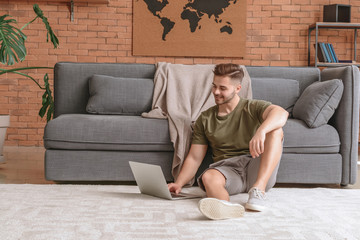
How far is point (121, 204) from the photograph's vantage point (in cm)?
210

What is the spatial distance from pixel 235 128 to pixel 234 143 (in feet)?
0.27

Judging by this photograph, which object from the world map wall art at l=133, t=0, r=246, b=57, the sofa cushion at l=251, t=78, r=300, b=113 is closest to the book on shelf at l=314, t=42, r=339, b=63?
the world map wall art at l=133, t=0, r=246, b=57

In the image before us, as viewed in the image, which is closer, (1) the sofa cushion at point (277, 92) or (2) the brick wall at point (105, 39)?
(1) the sofa cushion at point (277, 92)

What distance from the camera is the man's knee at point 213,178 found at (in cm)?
217

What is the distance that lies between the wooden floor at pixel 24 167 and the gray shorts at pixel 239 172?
55 centimetres

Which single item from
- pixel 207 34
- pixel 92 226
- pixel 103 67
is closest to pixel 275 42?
pixel 207 34

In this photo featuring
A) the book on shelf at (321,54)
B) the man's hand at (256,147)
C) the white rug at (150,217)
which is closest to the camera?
the white rug at (150,217)

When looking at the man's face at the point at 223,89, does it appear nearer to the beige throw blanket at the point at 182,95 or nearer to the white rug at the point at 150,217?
the beige throw blanket at the point at 182,95

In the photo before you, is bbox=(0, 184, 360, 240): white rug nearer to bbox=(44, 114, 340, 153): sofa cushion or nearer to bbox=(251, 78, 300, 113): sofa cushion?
bbox=(44, 114, 340, 153): sofa cushion

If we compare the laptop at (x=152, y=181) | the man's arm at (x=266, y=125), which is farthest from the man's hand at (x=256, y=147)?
the laptop at (x=152, y=181)

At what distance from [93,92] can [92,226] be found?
5.34 ft

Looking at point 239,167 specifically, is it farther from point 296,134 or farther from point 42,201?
point 42,201

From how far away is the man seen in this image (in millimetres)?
2137

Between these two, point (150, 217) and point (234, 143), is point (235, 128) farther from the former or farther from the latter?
point (150, 217)
